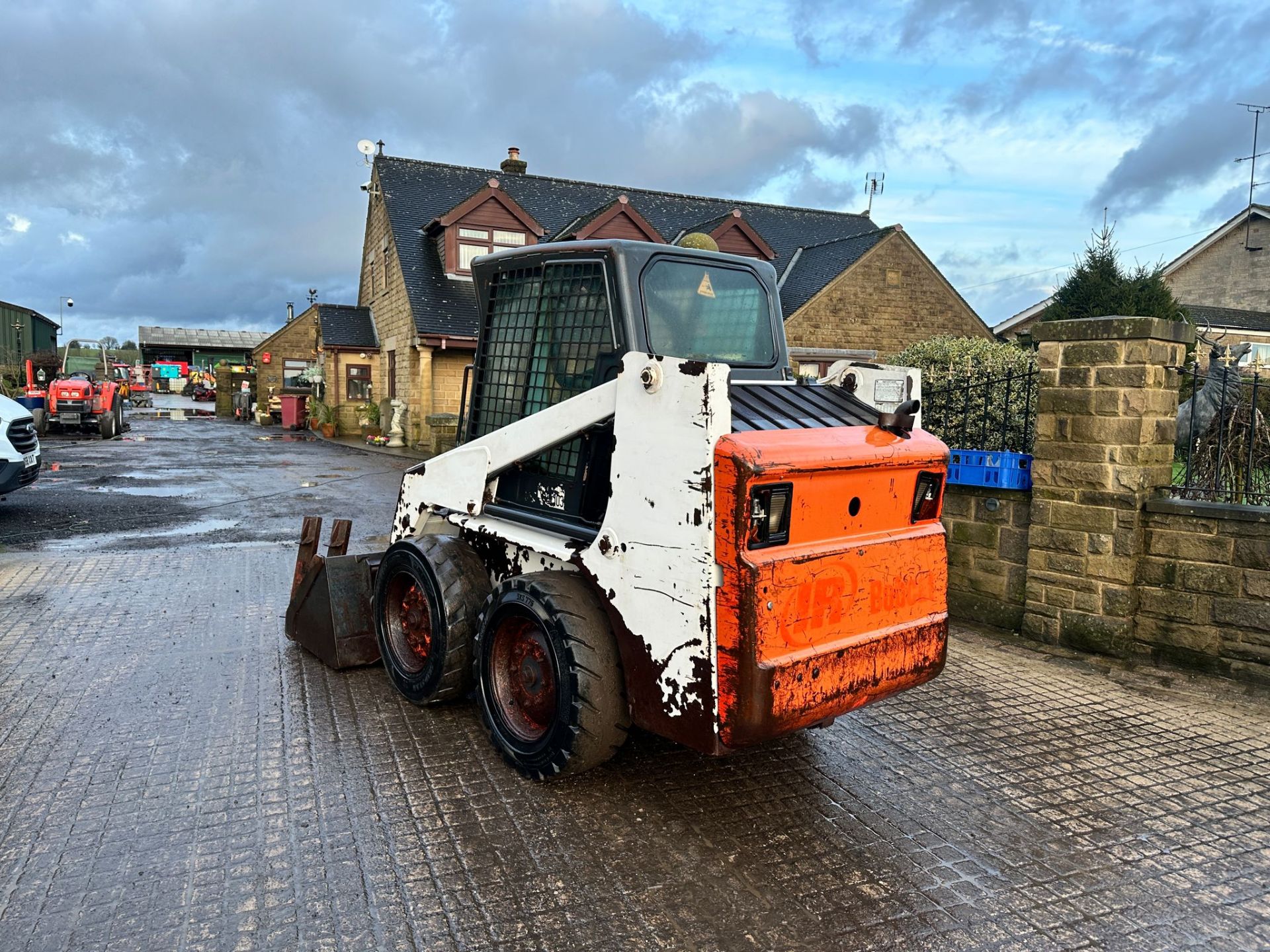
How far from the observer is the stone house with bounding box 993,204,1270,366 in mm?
27953

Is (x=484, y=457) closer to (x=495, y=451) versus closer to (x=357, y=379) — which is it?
(x=495, y=451)

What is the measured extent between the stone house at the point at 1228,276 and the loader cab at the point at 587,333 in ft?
83.7

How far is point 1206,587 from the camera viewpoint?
5.56 metres

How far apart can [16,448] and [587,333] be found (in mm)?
9367

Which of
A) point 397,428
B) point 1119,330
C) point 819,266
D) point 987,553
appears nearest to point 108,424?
point 397,428

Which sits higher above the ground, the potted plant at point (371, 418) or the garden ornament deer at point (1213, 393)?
the garden ornament deer at point (1213, 393)

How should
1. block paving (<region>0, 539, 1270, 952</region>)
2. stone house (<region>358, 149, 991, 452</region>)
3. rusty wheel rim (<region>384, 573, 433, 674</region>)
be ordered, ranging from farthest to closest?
stone house (<region>358, 149, 991, 452</region>) → rusty wheel rim (<region>384, 573, 433, 674</region>) → block paving (<region>0, 539, 1270, 952</region>)

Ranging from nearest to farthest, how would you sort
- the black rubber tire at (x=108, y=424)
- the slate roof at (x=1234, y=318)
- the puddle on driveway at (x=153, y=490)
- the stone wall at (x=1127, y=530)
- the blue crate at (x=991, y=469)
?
the stone wall at (x=1127, y=530)
the blue crate at (x=991, y=469)
the puddle on driveway at (x=153, y=490)
the black rubber tire at (x=108, y=424)
the slate roof at (x=1234, y=318)

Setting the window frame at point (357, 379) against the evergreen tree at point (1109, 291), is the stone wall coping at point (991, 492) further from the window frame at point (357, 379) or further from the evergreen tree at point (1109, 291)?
the window frame at point (357, 379)

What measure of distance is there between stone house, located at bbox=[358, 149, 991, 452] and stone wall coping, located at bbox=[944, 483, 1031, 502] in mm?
13776

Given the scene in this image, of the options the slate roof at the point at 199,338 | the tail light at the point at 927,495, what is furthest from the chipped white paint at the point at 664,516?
the slate roof at the point at 199,338

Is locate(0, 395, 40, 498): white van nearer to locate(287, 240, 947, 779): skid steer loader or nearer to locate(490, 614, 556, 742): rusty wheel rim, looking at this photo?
locate(287, 240, 947, 779): skid steer loader

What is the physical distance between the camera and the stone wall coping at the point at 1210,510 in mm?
5332

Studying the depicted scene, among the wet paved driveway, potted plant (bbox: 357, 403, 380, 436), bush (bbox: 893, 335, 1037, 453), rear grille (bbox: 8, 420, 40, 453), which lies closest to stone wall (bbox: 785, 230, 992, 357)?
bush (bbox: 893, 335, 1037, 453)
